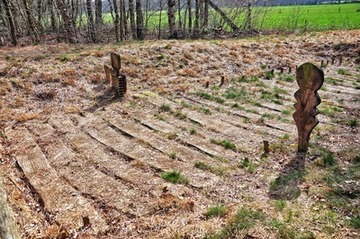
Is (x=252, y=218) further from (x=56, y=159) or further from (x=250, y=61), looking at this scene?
(x=250, y=61)

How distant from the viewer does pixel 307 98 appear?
5.92 metres

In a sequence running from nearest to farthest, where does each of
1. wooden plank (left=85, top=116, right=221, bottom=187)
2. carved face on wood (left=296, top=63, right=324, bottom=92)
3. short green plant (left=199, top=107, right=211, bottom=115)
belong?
wooden plank (left=85, top=116, right=221, bottom=187) → carved face on wood (left=296, top=63, right=324, bottom=92) → short green plant (left=199, top=107, right=211, bottom=115)

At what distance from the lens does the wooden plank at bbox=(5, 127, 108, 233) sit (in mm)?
4543

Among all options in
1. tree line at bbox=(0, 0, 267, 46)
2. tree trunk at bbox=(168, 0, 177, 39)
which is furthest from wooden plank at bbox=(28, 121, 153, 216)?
tree line at bbox=(0, 0, 267, 46)

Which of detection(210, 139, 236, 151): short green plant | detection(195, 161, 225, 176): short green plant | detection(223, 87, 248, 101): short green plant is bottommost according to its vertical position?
detection(195, 161, 225, 176): short green plant

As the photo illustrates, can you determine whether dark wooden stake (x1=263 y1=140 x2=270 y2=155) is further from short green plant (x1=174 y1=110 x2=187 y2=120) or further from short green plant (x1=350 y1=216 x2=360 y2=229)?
short green plant (x1=174 y1=110 x2=187 y2=120)

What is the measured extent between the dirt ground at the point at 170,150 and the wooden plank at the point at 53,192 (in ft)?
0.08

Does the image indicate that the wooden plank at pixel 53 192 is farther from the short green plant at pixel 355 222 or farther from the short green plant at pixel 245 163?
the short green plant at pixel 355 222

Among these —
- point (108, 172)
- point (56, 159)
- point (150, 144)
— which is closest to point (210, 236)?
point (108, 172)

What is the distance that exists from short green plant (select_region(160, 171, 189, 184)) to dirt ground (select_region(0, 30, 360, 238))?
0.03 meters

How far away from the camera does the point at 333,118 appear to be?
25.9ft

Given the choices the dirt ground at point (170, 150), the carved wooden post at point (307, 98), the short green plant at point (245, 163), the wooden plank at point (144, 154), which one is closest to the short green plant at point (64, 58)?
the dirt ground at point (170, 150)

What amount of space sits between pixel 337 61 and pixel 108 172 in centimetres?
1133

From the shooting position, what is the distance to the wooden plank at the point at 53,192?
14.9 ft
